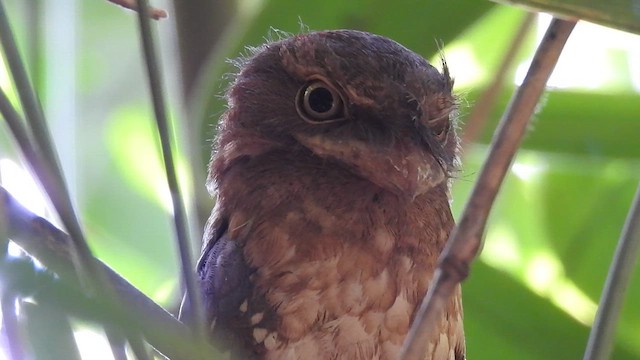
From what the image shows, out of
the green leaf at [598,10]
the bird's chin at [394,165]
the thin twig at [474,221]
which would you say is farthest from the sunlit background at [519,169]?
the thin twig at [474,221]

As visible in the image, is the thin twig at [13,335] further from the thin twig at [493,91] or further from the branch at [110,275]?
the thin twig at [493,91]

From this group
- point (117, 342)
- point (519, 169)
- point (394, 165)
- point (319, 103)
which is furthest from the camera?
point (519, 169)

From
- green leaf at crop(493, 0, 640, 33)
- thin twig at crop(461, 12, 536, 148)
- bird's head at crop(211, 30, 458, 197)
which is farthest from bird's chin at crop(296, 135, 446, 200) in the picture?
green leaf at crop(493, 0, 640, 33)

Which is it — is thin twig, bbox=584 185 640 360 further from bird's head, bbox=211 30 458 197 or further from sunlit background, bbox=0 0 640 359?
bird's head, bbox=211 30 458 197

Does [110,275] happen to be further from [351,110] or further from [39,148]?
[351,110]

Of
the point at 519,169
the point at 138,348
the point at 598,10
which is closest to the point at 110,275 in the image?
the point at 138,348

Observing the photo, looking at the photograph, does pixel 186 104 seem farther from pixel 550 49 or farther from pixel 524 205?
pixel 550 49
